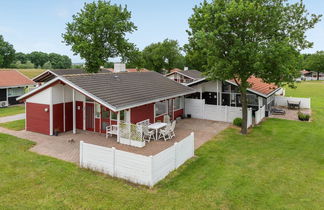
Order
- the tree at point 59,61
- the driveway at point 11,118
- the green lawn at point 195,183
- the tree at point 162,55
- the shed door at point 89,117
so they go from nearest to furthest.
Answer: the green lawn at point 195,183, the shed door at point 89,117, the driveway at point 11,118, the tree at point 162,55, the tree at point 59,61

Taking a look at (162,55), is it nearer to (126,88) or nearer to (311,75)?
(126,88)

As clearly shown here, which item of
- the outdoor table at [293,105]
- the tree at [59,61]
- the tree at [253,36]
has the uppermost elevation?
the tree at [59,61]

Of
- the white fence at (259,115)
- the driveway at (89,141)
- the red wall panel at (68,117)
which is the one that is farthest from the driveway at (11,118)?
the white fence at (259,115)

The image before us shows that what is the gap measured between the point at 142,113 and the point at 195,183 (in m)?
7.55

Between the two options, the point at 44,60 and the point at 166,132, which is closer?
the point at 166,132

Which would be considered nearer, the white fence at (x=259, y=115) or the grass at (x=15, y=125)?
the grass at (x=15, y=125)

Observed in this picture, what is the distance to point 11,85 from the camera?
92.9ft

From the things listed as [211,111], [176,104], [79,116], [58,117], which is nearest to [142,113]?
[79,116]

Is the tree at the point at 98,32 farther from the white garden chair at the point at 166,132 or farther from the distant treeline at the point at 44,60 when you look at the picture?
the distant treeline at the point at 44,60

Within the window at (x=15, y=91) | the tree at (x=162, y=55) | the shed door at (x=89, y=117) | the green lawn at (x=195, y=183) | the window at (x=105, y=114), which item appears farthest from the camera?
the tree at (x=162, y=55)

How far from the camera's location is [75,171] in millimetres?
10406

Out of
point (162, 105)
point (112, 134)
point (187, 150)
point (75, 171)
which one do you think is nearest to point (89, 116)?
point (112, 134)

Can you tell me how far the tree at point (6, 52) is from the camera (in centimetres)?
7700

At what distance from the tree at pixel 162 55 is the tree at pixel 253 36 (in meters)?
52.9
